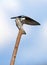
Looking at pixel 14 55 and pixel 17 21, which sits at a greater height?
pixel 17 21

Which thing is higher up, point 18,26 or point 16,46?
point 18,26

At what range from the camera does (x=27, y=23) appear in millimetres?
15531

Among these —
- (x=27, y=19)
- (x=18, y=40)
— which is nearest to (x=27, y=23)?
(x=27, y=19)

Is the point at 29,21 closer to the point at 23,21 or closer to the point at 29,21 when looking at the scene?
the point at 29,21

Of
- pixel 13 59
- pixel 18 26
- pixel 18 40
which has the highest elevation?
pixel 18 26

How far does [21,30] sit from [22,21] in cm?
69

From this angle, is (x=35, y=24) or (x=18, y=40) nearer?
(x=18, y=40)

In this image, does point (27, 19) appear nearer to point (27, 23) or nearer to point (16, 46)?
point (27, 23)

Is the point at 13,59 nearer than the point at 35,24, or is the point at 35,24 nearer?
the point at 13,59

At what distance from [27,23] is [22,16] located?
0.54 metres

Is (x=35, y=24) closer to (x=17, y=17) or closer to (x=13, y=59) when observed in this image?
(x=17, y=17)

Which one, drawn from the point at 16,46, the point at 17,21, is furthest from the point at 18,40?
the point at 17,21

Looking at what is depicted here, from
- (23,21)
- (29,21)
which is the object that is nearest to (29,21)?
(29,21)

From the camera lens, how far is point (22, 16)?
50.5ft
